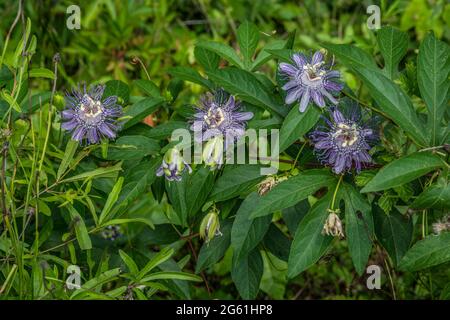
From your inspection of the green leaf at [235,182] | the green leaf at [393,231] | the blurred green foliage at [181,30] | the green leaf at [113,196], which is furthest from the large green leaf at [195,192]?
the blurred green foliage at [181,30]

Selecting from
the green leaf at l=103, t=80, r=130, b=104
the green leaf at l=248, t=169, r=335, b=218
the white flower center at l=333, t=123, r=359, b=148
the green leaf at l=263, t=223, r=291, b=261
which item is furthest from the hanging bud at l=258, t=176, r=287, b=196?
the green leaf at l=103, t=80, r=130, b=104

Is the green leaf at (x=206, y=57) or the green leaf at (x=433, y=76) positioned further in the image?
the green leaf at (x=206, y=57)

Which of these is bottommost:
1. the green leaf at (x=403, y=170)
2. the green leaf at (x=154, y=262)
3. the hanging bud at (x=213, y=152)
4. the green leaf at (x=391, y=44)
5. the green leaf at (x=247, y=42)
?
the green leaf at (x=154, y=262)

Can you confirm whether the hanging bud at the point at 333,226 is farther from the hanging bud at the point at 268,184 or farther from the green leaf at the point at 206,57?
the green leaf at the point at 206,57

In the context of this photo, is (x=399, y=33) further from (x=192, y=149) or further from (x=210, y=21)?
(x=210, y=21)

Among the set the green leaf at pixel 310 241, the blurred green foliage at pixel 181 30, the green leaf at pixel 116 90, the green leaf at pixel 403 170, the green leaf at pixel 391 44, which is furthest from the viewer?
the blurred green foliage at pixel 181 30

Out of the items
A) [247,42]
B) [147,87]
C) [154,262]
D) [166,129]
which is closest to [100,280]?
[154,262]
